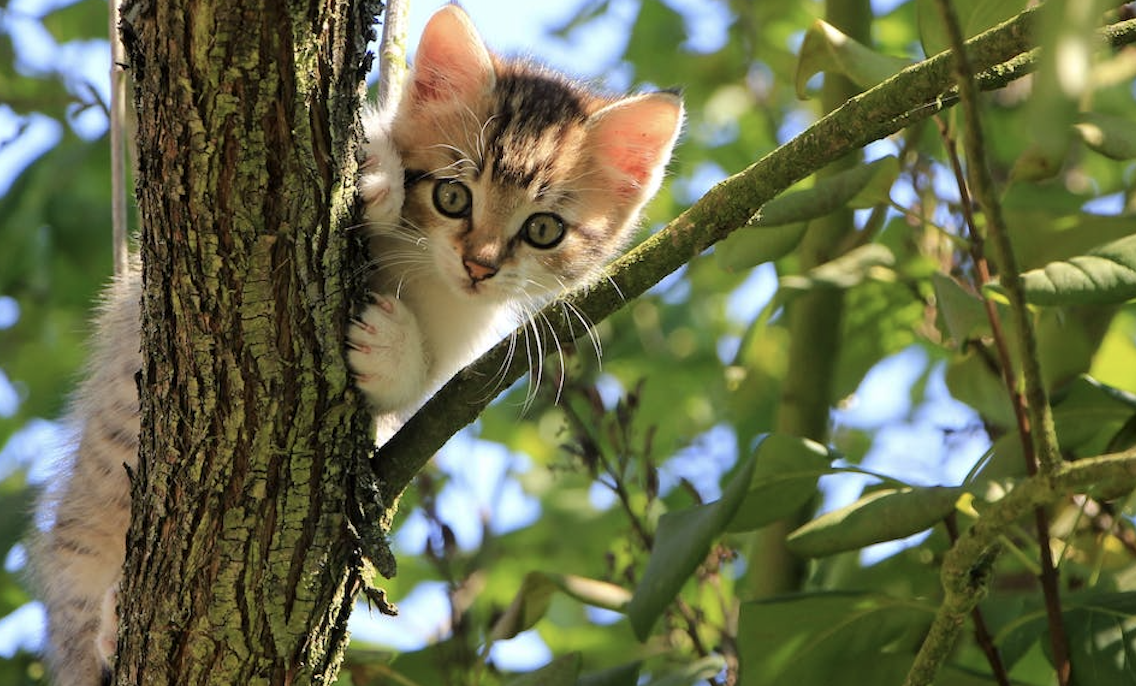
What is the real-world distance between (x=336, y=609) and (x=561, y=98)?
1.50 m

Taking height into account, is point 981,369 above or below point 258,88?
below

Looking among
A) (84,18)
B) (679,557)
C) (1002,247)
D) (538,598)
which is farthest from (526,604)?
(84,18)

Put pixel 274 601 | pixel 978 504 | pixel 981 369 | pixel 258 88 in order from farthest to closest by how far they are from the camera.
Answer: pixel 981 369 < pixel 978 504 < pixel 274 601 < pixel 258 88

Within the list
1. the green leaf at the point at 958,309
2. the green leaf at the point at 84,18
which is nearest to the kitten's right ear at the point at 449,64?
the green leaf at the point at 958,309

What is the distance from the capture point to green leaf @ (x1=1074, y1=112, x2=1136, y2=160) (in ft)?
6.15

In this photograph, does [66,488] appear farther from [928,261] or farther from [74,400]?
[928,261]

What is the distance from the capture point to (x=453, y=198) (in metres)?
2.57

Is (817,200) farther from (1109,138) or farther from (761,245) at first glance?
(1109,138)

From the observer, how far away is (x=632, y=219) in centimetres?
Answer: 307

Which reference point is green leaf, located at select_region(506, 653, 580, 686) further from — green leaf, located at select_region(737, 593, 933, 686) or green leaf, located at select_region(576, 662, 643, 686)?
green leaf, located at select_region(737, 593, 933, 686)

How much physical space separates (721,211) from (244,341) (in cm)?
69

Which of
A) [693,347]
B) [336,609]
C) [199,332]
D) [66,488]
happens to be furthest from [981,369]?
[693,347]

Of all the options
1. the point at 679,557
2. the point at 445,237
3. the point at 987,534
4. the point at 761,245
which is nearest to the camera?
the point at 987,534

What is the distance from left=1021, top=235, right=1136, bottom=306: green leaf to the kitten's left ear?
1.25 m
